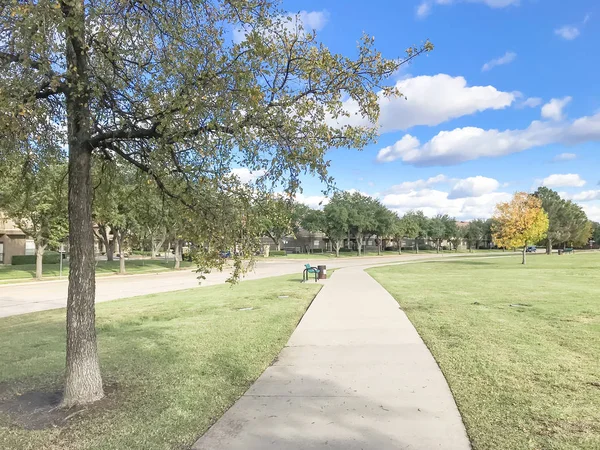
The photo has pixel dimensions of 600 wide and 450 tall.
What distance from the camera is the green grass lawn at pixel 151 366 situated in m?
4.11

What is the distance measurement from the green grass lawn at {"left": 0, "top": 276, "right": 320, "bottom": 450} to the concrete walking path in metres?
0.34

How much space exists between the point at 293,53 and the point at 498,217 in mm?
43664

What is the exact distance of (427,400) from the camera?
4.84 meters

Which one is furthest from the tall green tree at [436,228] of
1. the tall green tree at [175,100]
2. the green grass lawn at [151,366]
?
the tall green tree at [175,100]

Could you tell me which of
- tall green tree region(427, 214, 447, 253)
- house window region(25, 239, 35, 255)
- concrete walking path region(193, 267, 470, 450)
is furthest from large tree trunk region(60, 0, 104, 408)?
tall green tree region(427, 214, 447, 253)

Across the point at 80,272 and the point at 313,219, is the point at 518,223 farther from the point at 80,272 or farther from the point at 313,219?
the point at 80,272

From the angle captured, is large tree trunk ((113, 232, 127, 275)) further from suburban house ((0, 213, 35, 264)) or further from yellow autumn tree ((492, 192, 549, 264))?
yellow autumn tree ((492, 192, 549, 264))

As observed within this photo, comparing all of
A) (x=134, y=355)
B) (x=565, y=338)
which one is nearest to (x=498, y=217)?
(x=565, y=338)

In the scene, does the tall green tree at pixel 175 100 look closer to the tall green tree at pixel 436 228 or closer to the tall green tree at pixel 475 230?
the tall green tree at pixel 436 228

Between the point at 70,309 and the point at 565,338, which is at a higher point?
the point at 70,309

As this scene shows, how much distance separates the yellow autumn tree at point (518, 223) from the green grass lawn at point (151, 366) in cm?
3503

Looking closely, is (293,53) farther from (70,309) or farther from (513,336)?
(513,336)

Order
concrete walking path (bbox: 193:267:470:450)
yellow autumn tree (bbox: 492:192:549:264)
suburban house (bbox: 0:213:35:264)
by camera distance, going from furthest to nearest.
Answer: suburban house (bbox: 0:213:35:264) → yellow autumn tree (bbox: 492:192:549:264) → concrete walking path (bbox: 193:267:470:450)

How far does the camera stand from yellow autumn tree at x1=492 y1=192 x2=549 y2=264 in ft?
137
